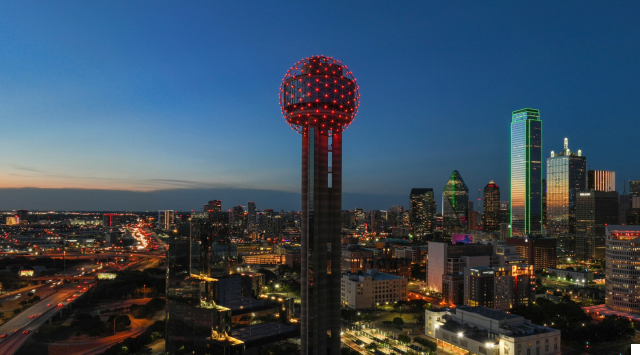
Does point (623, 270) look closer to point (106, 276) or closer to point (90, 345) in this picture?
point (90, 345)

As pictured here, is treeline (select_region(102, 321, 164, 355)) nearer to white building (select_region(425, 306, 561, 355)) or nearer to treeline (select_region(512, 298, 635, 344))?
white building (select_region(425, 306, 561, 355))

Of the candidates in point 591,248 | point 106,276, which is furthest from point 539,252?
point 106,276

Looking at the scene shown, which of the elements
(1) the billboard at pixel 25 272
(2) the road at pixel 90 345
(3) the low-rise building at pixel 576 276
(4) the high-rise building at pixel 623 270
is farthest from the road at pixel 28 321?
(3) the low-rise building at pixel 576 276

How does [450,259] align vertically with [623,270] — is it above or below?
below

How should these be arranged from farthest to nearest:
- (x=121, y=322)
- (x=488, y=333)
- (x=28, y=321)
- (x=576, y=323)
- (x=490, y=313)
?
(x=28, y=321) → (x=576, y=323) → (x=121, y=322) → (x=490, y=313) → (x=488, y=333)

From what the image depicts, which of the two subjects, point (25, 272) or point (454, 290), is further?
point (25, 272)

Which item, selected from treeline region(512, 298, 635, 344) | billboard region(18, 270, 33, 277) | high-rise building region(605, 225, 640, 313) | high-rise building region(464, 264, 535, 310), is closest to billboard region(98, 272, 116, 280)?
billboard region(18, 270, 33, 277)

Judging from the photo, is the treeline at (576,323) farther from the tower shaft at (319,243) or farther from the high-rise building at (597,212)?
the high-rise building at (597,212)
